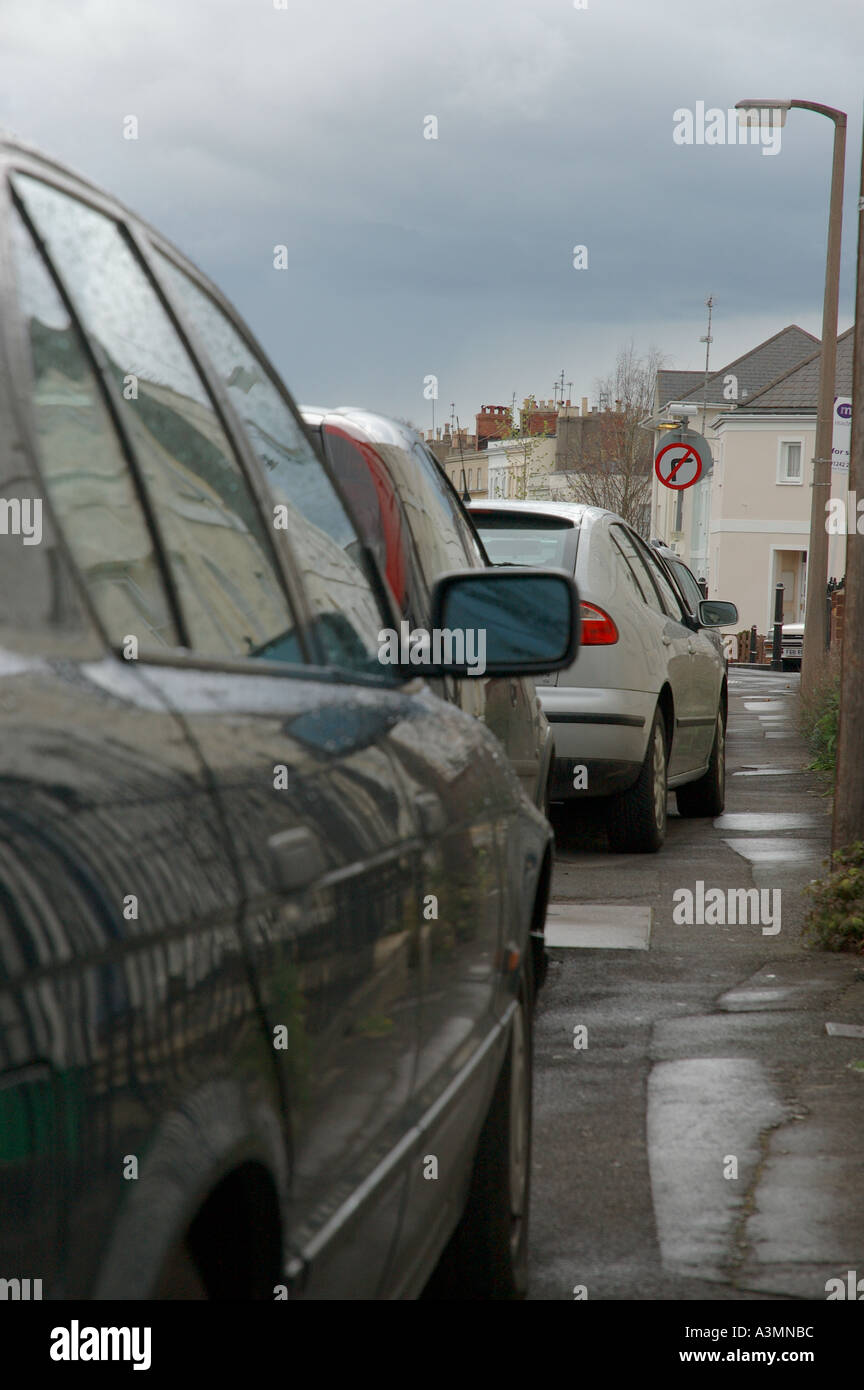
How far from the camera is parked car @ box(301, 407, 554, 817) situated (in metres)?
5.21

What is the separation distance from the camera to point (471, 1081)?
2.79 m

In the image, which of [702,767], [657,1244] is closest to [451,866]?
[657,1244]

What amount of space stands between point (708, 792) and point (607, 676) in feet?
9.00

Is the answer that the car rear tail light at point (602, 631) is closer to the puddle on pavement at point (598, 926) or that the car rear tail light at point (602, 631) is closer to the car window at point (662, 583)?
the car window at point (662, 583)

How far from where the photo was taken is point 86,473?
1764 millimetres

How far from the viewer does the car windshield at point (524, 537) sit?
9016 millimetres

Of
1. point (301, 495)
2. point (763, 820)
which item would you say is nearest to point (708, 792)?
point (763, 820)

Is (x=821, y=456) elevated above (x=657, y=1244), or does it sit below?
above

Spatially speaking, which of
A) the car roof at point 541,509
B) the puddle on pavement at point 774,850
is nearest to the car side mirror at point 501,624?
the car roof at point 541,509

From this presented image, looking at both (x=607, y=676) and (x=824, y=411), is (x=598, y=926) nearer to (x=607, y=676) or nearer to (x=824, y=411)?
(x=607, y=676)

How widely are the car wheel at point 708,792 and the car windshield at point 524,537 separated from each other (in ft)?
9.09

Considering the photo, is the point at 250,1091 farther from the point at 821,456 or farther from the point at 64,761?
the point at 821,456

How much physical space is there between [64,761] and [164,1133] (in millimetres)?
315
